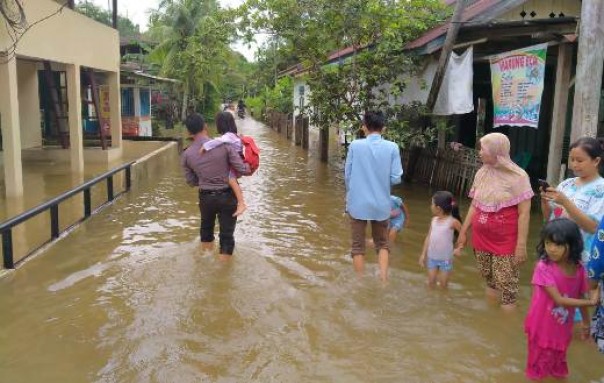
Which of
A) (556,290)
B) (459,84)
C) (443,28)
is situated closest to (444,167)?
(459,84)

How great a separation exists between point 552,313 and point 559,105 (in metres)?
6.39

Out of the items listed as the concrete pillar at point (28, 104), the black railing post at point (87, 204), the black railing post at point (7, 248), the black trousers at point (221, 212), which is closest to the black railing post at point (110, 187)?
the black railing post at point (87, 204)

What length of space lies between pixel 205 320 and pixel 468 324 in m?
2.32

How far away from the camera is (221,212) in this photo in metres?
6.16

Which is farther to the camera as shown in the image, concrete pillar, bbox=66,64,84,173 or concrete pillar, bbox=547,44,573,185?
concrete pillar, bbox=66,64,84,173

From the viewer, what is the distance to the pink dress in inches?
144

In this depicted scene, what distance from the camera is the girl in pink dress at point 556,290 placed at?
3584mm

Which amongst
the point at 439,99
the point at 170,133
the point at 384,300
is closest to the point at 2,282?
the point at 384,300

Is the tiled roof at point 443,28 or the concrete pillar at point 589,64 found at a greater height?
the tiled roof at point 443,28

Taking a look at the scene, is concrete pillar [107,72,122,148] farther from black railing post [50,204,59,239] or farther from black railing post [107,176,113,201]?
black railing post [50,204,59,239]

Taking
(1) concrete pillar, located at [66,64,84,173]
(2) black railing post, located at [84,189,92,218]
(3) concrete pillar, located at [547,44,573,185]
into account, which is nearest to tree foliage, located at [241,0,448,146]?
(3) concrete pillar, located at [547,44,573,185]

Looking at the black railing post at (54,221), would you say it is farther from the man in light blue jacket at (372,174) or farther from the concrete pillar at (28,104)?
the concrete pillar at (28,104)

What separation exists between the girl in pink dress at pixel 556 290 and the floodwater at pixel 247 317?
519 mm

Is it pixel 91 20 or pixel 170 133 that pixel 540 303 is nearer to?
pixel 91 20
